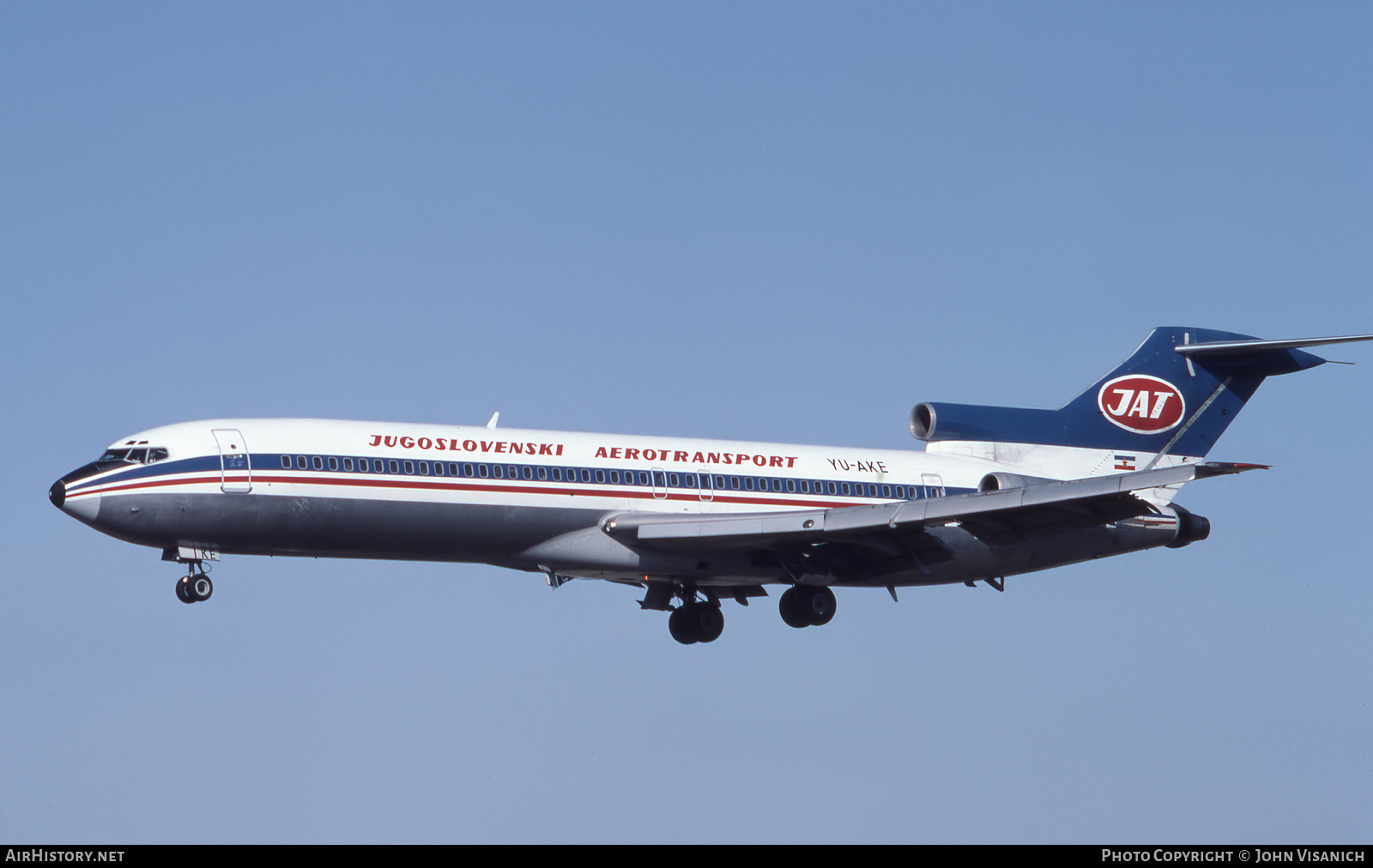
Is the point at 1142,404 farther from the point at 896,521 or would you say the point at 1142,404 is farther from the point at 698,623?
the point at 698,623

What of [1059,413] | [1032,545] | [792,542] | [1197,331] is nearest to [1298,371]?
[1197,331]

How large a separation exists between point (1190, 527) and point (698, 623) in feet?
38.4

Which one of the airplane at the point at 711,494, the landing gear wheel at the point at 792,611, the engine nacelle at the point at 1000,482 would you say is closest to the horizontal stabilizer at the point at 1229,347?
the airplane at the point at 711,494

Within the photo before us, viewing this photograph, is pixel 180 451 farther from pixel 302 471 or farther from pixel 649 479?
pixel 649 479

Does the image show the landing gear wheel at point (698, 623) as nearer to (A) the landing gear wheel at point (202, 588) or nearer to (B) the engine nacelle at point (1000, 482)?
(B) the engine nacelle at point (1000, 482)

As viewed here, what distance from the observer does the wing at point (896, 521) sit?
35.9 meters

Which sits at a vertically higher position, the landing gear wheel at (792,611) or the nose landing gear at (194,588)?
the landing gear wheel at (792,611)

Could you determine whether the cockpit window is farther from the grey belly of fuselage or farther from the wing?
the wing

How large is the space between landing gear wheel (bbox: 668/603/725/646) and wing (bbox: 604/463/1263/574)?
3.58 meters

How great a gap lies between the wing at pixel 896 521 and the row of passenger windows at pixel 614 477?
803mm

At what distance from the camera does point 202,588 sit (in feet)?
112

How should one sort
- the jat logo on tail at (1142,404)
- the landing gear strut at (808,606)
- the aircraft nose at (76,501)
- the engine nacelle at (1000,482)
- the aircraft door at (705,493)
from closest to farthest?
the aircraft nose at (76,501)
the aircraft door at (705,493)
the landing gear strut at (808,606)
the engine nacelle at (1000,482)
the jat logo on tail at (1142,404)

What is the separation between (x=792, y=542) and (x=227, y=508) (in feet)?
38.9

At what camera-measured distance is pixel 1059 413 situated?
145 feet
